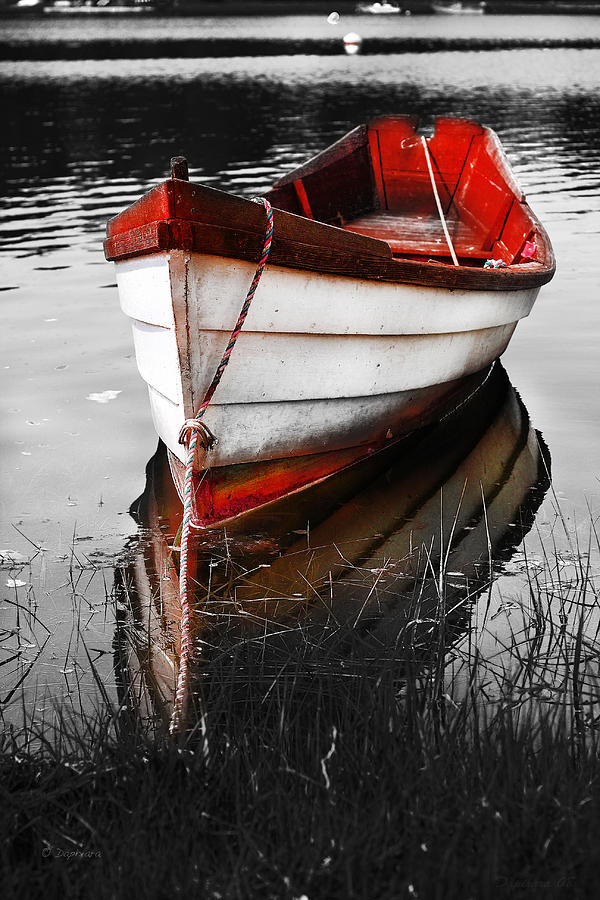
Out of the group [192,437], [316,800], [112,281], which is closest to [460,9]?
[112,281]

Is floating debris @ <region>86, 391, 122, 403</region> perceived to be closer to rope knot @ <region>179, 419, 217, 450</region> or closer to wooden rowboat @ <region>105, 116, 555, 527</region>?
wooden rowboat @ <region>105, 116, 555, 527</region>

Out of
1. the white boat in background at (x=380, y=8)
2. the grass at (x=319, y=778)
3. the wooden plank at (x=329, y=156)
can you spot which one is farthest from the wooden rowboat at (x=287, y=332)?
the white boat in background at (x=380, y=8)

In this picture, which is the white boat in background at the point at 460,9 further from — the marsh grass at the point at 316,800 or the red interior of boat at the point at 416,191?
the marsh grass at the point at 316,800

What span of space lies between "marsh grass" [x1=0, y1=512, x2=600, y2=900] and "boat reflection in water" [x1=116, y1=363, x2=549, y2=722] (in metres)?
0.28

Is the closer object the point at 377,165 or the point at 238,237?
the point at 238,237

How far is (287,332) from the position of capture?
426 cm

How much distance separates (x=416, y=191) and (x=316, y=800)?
7193mm

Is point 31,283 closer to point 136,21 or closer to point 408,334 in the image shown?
point 408,334

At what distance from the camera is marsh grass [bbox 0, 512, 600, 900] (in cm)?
201

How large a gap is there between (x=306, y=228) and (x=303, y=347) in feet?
1.86

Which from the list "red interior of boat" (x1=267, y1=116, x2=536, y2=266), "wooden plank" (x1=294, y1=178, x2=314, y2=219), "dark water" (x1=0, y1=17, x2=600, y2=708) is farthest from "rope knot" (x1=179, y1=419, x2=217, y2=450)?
"wooden plank" (x1=294, y1=178, x2=314, y2=219)

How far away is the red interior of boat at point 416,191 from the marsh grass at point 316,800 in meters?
4.70

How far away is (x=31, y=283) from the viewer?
31.3 ft

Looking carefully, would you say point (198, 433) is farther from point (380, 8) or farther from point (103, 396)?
point (380, 8)
